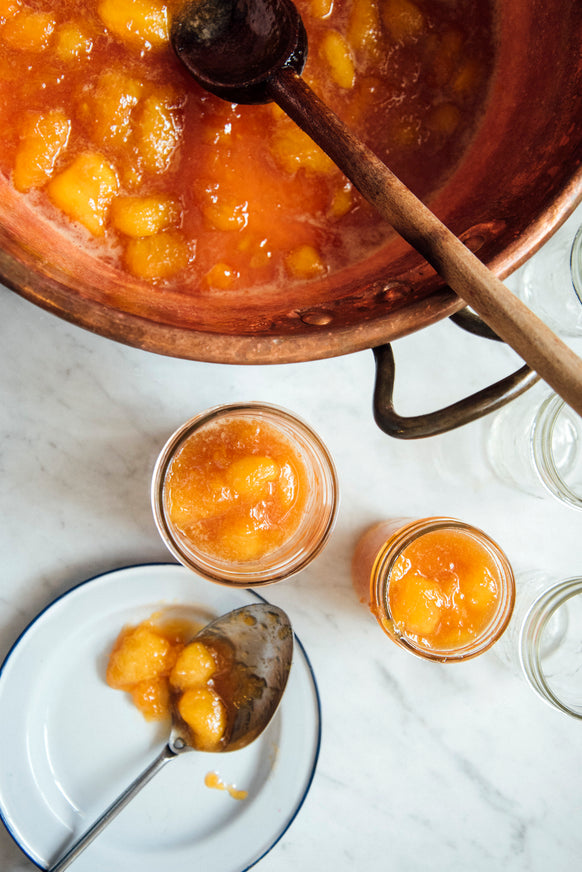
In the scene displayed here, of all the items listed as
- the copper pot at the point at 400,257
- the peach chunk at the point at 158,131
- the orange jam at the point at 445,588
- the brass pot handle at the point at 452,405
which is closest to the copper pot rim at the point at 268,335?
the copper pot at the point at 400,257

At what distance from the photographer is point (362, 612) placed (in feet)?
3.88

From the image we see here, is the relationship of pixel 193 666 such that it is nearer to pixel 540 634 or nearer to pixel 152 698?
pixel 152 698

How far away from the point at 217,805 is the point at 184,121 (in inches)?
41.4

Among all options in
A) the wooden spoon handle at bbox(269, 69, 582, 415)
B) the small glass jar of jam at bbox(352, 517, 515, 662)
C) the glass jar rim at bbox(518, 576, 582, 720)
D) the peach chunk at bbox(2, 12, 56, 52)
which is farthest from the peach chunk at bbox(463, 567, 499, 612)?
the peach chunk at bbox(2, 12, 56, 52)

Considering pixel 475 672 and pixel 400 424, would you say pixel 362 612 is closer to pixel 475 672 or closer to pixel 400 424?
pixel 475 672

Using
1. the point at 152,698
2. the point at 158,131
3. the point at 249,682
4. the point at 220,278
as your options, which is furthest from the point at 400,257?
the point at 152,698

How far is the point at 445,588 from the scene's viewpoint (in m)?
1.10

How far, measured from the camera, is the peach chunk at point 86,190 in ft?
2.76

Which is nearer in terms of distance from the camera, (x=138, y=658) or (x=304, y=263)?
(x=304, y=263)

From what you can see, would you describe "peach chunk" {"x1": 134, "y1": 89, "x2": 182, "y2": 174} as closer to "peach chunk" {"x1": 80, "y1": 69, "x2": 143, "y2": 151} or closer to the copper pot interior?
"peach chunk" {"x1": 80, "y1": 69, "x2": 143, "y2": 151}

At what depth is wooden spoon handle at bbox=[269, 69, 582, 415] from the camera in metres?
0.58

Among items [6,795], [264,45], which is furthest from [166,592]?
[264,45]

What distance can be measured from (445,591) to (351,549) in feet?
0.57

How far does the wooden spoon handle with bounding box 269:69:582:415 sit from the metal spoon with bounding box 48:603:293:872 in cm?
65
